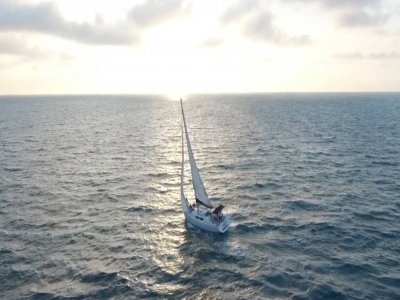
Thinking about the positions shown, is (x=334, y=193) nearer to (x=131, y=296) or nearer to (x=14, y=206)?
(x=131, y=296)

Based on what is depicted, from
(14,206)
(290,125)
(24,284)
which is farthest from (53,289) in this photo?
(290,125)

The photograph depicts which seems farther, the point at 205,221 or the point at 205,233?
the point at 205,233

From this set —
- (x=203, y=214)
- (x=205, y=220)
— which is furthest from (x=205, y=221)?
(x=203, y=214)

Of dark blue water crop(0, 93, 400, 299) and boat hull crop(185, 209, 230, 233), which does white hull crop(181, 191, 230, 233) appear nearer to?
boat hull crop(185, 209, 230, 233)

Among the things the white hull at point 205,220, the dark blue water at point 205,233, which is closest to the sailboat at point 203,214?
the white hull at point 205,220

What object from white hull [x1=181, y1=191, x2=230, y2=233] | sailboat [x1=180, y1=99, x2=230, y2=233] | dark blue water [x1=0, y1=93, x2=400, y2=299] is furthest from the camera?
sailboat [x1=180, y1=99, x2=230, y2=233]

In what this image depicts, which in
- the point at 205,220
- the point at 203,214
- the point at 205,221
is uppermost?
the point at 203,214

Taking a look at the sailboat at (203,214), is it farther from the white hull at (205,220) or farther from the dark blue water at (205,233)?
the dark blue water at (205,233)

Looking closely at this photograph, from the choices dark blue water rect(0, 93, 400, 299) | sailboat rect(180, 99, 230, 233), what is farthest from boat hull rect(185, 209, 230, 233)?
dark blue water rect(0, 93, 400, 299)

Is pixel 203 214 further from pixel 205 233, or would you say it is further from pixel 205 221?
pixel 205 233
